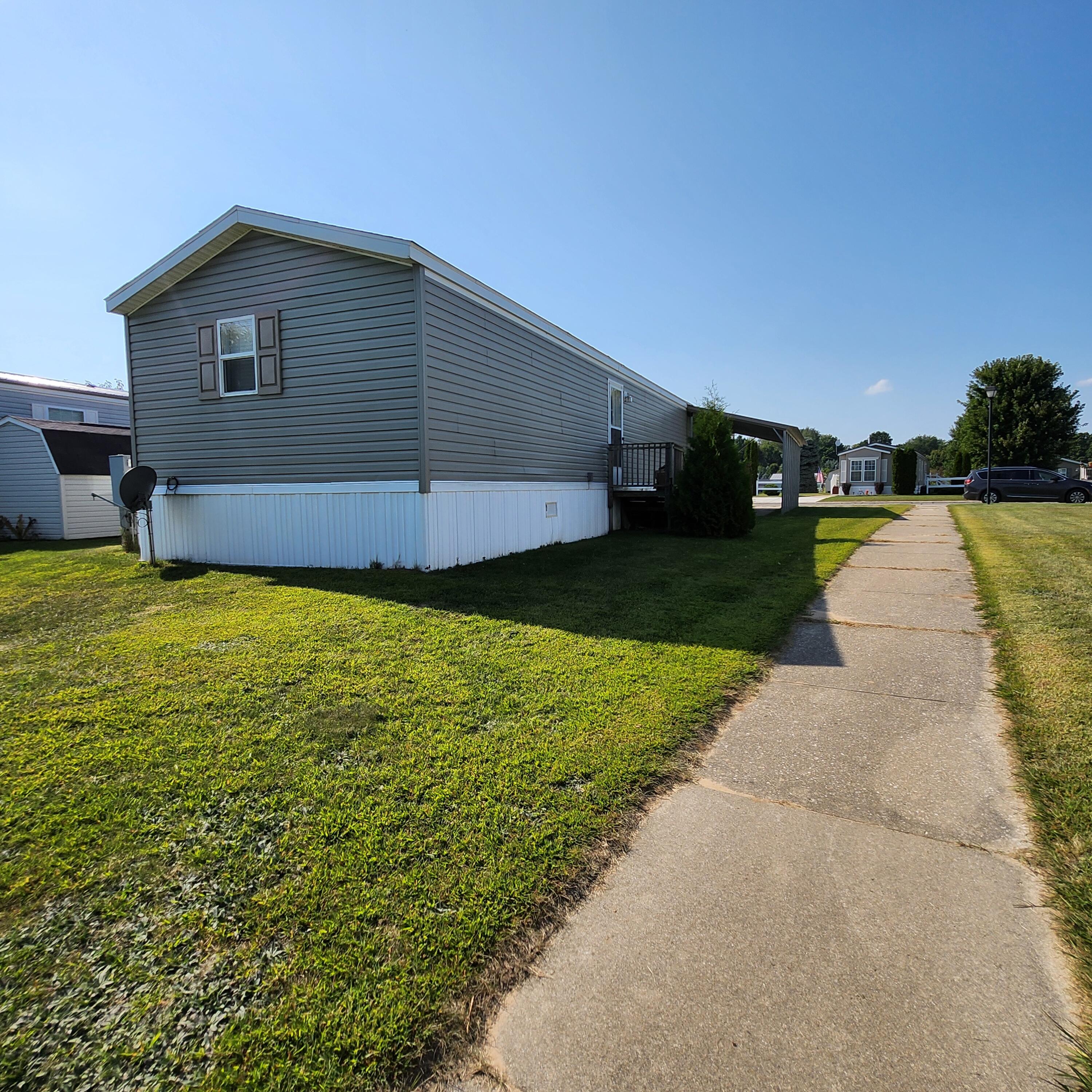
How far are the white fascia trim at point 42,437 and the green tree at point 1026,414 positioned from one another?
133ft

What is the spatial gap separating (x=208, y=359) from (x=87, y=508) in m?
7.83

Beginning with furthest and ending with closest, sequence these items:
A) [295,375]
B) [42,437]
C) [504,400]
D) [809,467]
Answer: [809,467]
[42,437]
[504,400]
[295,375]

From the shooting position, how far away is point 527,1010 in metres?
1.43

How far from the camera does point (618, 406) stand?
1371cm

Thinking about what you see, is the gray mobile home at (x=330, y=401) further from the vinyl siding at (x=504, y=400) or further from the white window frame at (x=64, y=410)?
the white window frame at (x=64, y=410)

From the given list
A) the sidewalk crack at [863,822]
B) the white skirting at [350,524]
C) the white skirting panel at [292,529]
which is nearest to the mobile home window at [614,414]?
the white skirting at [350,524]

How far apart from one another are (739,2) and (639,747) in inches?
391

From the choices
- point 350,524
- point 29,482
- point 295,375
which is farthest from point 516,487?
point 29,482

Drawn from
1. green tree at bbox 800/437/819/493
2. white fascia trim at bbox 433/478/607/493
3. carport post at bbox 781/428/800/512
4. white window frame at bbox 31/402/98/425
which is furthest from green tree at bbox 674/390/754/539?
green tree at bbox 800/437/819/493

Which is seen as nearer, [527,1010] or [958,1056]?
[958,1056]

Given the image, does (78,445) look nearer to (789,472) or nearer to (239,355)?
(239,355)

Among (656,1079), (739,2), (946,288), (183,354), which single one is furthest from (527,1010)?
(946,288)

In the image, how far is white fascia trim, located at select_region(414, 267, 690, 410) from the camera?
7191mm

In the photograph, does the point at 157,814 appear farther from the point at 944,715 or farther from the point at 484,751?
the point at 944,715
